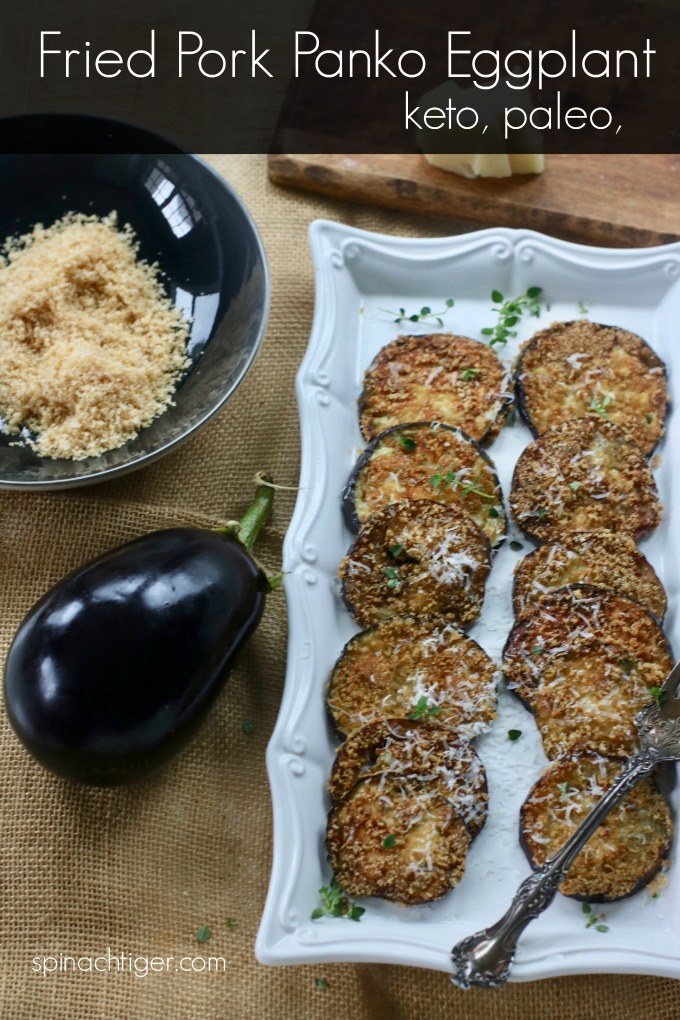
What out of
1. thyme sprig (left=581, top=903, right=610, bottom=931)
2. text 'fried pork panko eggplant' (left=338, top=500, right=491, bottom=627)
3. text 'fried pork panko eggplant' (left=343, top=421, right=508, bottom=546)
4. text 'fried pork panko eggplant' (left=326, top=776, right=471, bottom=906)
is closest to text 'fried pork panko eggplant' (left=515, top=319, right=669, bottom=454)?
text 'fried pork panko eggplant' (left=343, top=421, right=508, bottom=546)

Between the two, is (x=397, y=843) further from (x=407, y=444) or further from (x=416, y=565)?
(x=407, y=444)

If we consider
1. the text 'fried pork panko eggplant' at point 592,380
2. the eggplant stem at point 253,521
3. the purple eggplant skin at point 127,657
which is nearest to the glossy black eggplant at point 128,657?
the purple eggplant skin at point 127,657

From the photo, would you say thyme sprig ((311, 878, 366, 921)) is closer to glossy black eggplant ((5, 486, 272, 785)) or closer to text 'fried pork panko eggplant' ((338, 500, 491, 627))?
glossy black eggplant ((5, 486, 272, 785))

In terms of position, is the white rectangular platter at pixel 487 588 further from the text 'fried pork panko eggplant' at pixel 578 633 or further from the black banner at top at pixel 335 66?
the black banner at top at pixel 335 66

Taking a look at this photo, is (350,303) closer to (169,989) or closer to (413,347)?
(413,347)

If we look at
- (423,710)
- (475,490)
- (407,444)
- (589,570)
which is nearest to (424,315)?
(407,444)

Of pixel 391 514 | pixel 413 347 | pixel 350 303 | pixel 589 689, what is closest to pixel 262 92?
pixel 350 303
